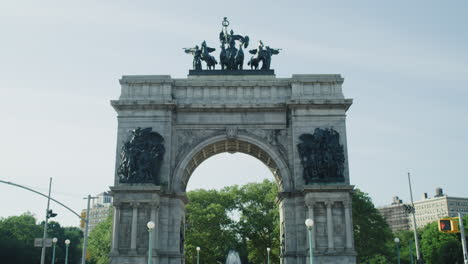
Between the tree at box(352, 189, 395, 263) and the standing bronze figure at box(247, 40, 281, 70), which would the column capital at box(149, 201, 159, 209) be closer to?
the standing bronze figure at box(247, 40, 281, 70)

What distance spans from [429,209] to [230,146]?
403ft

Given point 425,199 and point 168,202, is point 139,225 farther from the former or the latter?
point 425,199

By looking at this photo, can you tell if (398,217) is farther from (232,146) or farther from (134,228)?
(134,228)

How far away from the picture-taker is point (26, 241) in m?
70.4

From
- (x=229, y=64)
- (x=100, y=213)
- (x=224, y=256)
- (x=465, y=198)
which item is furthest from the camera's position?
(x=100, y=213)

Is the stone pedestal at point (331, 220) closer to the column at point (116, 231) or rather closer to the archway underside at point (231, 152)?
the archway underside at point (231, 152)

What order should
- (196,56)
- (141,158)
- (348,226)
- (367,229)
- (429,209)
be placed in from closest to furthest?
(348,226)
(141,158)
(196,56)
(367,229)
(429,209)

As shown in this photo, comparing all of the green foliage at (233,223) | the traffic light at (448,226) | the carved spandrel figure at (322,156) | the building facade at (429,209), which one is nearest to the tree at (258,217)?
the green foliage at (233,223)

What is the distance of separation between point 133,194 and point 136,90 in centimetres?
808

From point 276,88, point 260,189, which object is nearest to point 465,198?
point 260,189

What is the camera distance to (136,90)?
34.9m

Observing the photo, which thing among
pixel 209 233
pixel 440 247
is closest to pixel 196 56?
pixel 209 233

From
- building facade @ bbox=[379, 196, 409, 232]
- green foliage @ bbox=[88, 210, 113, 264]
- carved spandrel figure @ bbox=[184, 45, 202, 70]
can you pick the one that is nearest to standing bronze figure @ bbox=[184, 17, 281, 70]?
carved spandrel figure @ bbox=[184, 45, 202, 70]

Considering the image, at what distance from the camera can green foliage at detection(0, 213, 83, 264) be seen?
2537 inches
